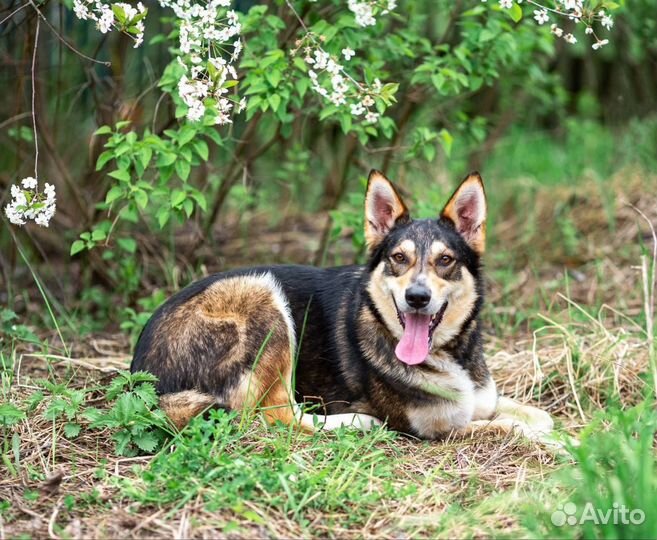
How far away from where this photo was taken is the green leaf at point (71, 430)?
3.99 metres

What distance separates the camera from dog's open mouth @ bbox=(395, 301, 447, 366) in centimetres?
425

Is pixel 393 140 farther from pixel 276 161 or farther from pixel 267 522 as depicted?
pixel 267 522

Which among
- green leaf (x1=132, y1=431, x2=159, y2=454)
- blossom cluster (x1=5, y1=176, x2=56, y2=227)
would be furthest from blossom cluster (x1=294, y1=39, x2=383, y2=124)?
green leaf (x1=132, y1=431, x2=159, y2=454)

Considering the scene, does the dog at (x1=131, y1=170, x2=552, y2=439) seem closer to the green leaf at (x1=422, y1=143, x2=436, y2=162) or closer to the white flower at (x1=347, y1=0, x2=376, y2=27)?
the white flower at (x1=347, y1=0, x2=376, y2=27)

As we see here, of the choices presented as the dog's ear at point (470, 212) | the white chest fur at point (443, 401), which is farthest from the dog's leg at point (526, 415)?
the dog's ear at point (470, 212)

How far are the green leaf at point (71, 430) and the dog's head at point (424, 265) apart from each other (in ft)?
5.34

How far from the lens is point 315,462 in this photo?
3.79 m

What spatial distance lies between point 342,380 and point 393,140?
2.68 m

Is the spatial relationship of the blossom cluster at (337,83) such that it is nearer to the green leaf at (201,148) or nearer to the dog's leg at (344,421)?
the green leaf at (201,148)

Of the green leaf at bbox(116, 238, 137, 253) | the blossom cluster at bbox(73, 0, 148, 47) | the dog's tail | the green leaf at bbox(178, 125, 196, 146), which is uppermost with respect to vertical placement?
the blossom cluster at bbox(73, 0, 148, 47)

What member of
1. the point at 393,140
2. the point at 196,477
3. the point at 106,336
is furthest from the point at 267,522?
the point at 393,140

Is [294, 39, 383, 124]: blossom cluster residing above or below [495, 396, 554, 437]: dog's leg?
above

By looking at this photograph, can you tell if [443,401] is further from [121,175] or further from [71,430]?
[121,175]

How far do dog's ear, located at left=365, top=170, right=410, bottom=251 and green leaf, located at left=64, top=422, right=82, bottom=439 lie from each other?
1781 mm
